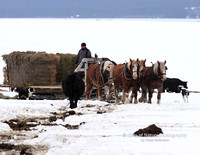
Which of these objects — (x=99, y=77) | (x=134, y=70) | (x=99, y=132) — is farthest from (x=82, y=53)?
(x=99, y=132)

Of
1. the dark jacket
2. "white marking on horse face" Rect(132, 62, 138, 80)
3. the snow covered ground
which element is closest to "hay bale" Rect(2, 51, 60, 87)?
the dark jacket

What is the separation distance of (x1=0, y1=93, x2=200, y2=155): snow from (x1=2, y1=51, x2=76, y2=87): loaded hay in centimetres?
702

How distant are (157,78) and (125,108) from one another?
2554 mm

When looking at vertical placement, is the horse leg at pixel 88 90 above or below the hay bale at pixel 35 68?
below

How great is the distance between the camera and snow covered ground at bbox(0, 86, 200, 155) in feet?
23.9

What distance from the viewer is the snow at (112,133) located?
7.25m

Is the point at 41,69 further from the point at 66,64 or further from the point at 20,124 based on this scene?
the point at 20,124

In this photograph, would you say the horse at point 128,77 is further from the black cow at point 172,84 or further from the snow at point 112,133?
the black cow at point 172,84

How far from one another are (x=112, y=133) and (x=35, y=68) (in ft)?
40.0

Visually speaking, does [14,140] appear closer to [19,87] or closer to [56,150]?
[56,150]

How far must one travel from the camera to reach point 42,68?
2066cm

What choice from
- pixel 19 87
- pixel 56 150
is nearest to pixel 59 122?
pixel 56 150

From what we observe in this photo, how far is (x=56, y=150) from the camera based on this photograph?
720cm

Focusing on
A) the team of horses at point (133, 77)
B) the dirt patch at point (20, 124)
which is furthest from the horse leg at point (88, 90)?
the dirt patch at point (20, 124)
